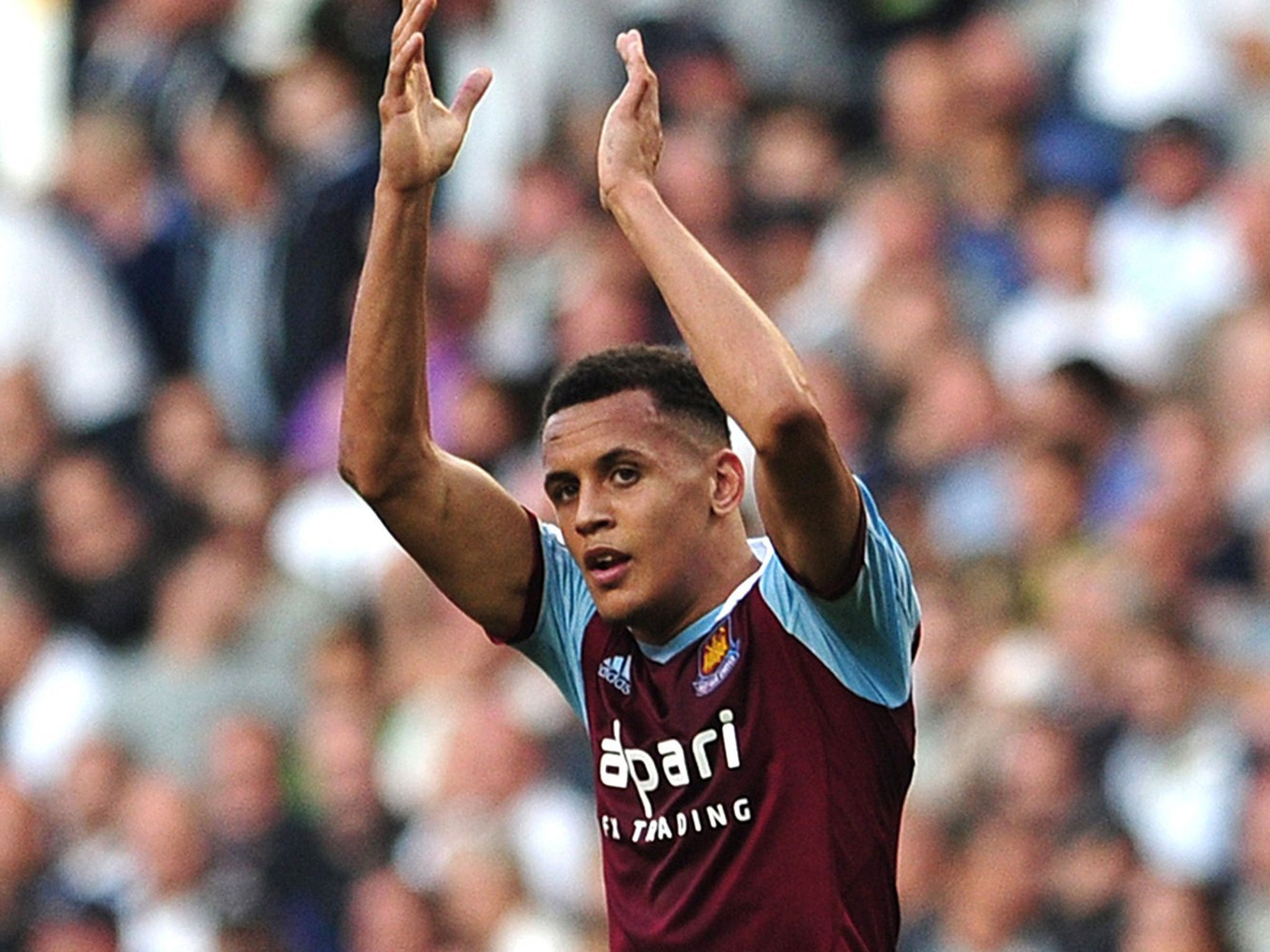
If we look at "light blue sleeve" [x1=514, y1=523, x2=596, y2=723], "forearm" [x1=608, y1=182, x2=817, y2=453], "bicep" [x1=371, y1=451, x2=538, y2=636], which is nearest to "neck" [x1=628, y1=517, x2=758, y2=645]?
"light blue sleeve" [x1=514, y1=523, x2=596, y2=723]

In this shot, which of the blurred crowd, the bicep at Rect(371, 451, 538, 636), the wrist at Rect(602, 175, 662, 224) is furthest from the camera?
the blurred crowd

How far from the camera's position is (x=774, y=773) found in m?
4.00

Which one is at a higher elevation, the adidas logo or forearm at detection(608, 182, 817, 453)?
forearm at detection(608, 182, 817, 453)

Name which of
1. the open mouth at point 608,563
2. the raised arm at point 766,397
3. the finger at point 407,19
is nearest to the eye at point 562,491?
the open mouth at point 608,563

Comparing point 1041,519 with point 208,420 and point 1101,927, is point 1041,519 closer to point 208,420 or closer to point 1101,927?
point 1101,927

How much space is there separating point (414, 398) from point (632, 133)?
1.96 feet

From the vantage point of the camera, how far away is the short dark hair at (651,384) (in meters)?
4.23

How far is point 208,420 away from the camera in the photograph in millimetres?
10672

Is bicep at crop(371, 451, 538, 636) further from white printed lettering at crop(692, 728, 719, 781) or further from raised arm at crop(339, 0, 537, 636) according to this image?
white printed lettering at crop(692, 728, 719, 781)

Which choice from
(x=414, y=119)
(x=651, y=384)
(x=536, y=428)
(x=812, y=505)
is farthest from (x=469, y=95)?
(x=536, y=428)

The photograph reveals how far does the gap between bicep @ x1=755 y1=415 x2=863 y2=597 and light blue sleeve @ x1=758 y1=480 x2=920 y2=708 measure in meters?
0.05

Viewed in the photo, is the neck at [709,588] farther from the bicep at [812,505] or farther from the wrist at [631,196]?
the wrist at [631,196]

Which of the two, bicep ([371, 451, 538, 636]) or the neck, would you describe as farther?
bicep ([371, 451, 538, 636])

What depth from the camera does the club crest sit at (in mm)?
4098
